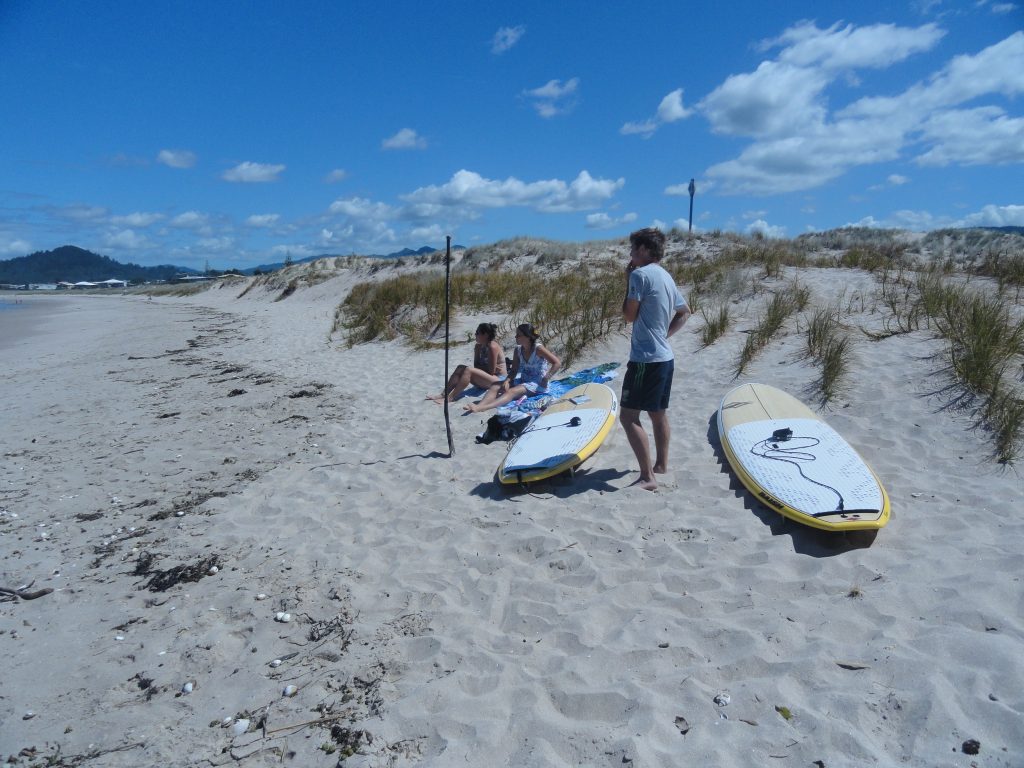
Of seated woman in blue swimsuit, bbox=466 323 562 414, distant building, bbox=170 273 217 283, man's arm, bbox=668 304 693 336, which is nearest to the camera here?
man's arm, bbox=668 304 693 336

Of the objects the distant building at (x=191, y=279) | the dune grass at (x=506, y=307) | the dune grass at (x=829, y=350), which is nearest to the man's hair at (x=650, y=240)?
the dune grass at (x=829, y=350)

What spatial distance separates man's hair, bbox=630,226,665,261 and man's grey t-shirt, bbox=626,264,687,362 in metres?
0.09

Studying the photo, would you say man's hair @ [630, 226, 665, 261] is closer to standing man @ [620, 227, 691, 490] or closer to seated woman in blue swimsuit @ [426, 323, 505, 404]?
standing man @ [620, 227, 691, 490]

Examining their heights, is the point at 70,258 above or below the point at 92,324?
above

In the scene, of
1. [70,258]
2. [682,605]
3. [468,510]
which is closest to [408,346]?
[468,510]

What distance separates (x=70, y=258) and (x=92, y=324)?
18543cm

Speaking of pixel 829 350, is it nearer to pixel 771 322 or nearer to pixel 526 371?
pixel 771 322

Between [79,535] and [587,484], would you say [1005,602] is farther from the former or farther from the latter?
[79,535]

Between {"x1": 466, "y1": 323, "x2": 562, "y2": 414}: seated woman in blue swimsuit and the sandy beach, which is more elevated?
{"x1": 466, "y1": 323, "x2": 562, "y2": 414}: seated woman in blue swimsuit

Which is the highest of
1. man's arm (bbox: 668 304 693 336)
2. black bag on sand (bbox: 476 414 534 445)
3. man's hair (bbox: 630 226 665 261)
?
man's hair (bbox: 630 226 665 261)

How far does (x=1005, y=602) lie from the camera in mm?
2490

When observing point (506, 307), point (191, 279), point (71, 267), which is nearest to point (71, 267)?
point (71, 267)


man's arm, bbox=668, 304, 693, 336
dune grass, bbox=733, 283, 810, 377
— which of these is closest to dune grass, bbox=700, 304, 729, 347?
dune grass, bbox=733, 283, 810, 377

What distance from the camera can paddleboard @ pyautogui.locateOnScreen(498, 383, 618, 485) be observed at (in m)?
4.31
